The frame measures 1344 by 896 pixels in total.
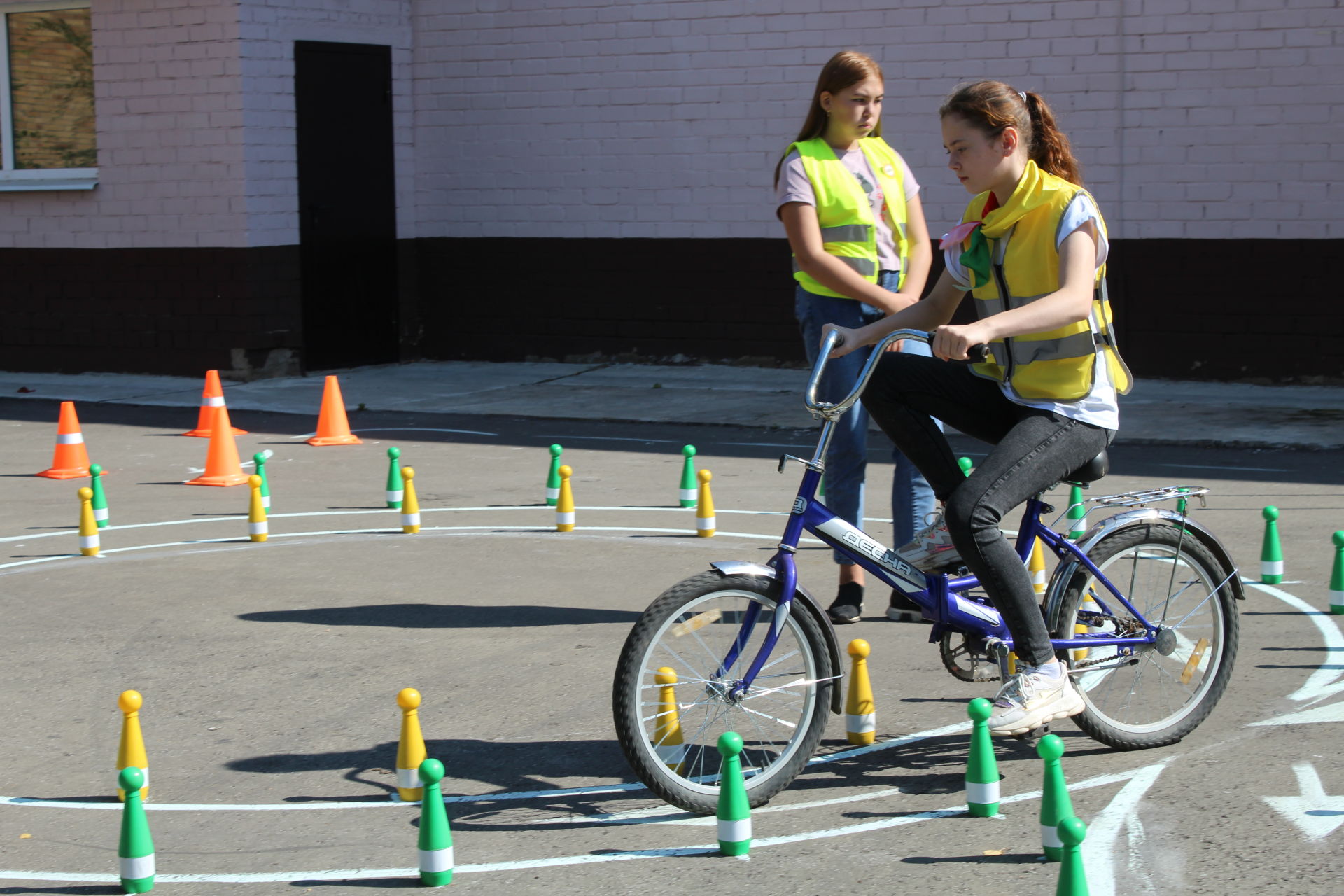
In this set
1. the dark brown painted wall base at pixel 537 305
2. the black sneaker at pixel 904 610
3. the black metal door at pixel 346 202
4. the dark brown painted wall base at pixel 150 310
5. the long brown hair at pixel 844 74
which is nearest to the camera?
the black sneaker at pixel 904 610

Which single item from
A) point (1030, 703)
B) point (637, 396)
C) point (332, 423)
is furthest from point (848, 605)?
point (637, 396)

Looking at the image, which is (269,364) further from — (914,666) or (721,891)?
(721,891)

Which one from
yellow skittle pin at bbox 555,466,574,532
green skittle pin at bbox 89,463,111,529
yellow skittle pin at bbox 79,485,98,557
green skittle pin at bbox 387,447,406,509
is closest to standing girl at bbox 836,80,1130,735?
yellow skittle pin at bbox 555,466,574,532

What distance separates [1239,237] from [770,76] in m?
4.84

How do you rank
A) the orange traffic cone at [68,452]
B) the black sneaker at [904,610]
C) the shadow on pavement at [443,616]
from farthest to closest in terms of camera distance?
1. the orange traffic cone at [68,452]
2. the shadow on pavement at [443,616]
3. the black sneaker at [904,610]

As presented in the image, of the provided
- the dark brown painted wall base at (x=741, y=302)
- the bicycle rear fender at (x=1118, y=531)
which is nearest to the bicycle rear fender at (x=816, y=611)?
the bicycle rear fender at (x=1118, y=531)

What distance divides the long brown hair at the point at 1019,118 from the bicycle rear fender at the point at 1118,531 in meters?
1.05

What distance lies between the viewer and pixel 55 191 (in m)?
17.5

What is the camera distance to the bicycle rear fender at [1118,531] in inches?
196

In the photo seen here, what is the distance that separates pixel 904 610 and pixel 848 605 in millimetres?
1447

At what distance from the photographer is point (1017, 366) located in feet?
16.1

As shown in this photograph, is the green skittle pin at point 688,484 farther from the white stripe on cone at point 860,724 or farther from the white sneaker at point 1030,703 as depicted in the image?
the white sneaker at point 1030,703

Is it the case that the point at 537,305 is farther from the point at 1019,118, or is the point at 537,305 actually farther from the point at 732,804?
the point at 732,804

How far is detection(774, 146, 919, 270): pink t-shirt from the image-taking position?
6555 mm
